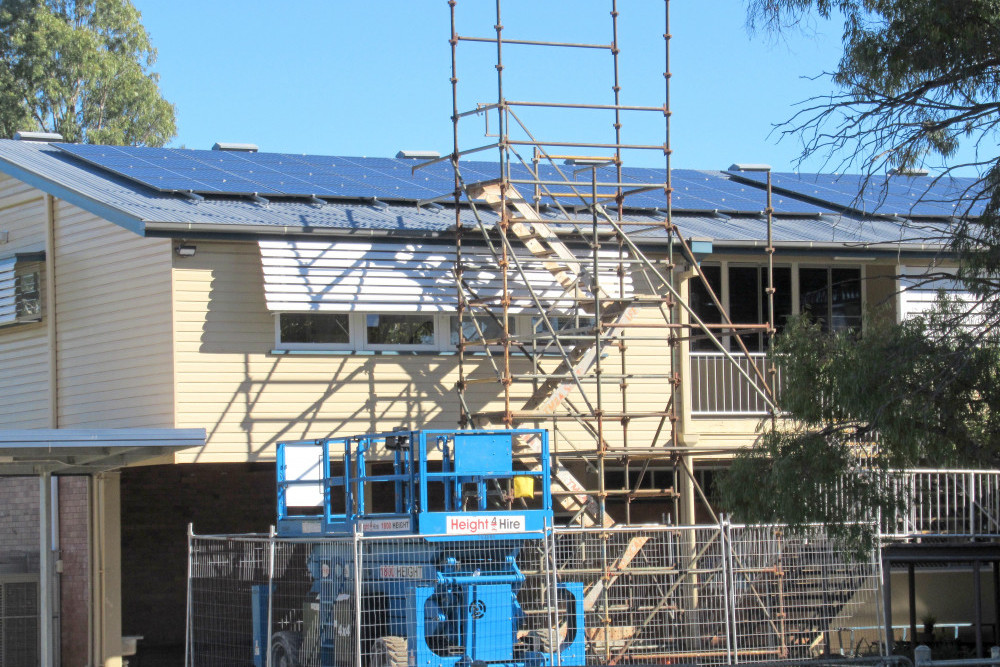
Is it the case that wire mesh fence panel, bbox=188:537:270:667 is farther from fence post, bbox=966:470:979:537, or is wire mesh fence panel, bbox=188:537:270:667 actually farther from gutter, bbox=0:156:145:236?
fence post, bbox=966:470:979:537

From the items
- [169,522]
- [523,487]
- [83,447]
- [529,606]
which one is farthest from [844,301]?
[83,447]

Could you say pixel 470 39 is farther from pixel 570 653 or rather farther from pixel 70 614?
pixel 70 614

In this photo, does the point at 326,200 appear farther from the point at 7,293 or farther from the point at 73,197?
the point at 7,293

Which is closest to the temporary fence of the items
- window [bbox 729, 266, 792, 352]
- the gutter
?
the gutter

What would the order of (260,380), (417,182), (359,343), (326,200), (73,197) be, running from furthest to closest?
(417,182), (326,200), (73,197), (359,343), (260,380)

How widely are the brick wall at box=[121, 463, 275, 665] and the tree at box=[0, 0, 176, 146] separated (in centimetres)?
2012

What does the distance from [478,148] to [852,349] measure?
7.57m

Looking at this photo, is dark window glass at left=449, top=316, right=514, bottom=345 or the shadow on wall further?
dark window glass at left=449, top=316, right=514, bottom=345

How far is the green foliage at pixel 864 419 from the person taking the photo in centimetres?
988

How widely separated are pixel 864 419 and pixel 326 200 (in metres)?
10.2

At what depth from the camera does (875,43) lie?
10.9 meters

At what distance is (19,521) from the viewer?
20.6 metres

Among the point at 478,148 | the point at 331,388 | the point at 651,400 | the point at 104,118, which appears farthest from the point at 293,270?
the point at 104,118

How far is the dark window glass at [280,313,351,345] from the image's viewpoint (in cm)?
1700
